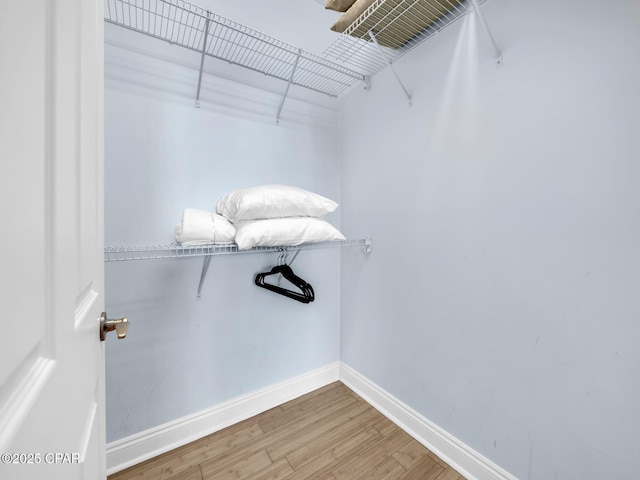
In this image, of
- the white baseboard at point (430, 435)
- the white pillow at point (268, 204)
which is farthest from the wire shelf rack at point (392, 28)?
the white baseboard at point (430, 435)

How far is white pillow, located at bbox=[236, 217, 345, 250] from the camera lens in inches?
46.7

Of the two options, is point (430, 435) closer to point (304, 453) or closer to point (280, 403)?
point (304, 453)

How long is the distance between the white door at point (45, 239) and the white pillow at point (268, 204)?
2.40 ft

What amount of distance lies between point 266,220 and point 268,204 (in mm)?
81

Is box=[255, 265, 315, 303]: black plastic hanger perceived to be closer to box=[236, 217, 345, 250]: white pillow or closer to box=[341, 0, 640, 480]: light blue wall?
box=[236, 217, 345, 250]: white pillow

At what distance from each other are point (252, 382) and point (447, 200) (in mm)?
1588

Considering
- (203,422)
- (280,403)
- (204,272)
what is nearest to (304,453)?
(280,403)

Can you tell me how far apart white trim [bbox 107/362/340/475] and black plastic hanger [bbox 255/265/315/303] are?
0.63 metres

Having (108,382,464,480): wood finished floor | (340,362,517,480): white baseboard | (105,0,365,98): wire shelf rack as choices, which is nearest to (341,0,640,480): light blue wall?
(340,362,517,480): white baseboard

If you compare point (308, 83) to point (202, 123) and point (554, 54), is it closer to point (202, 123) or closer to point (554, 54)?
point (202, 123)

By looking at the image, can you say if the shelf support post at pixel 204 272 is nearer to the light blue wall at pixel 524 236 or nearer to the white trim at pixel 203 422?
the white trim at pixel 203 422

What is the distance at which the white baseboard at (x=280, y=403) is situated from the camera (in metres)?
1.24

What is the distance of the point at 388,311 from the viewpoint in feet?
5.37

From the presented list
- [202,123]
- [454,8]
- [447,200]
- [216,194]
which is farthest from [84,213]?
[454,8]
